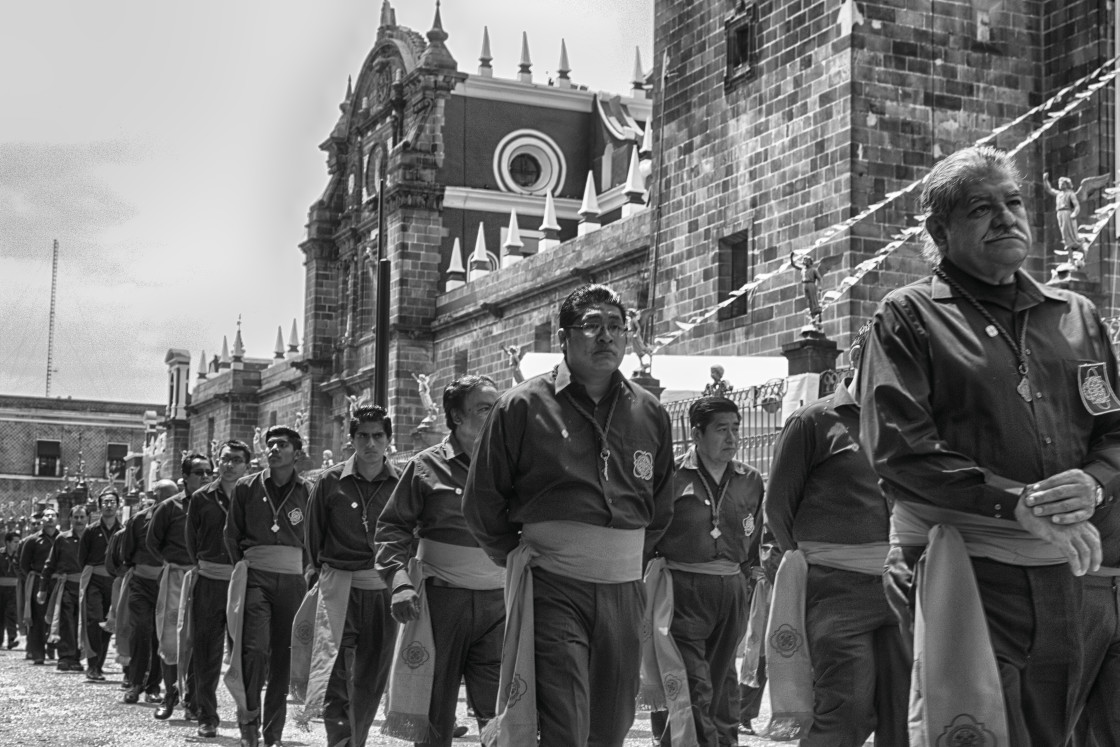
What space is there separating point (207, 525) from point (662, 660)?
15.6 ft

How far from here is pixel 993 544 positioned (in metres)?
4.18

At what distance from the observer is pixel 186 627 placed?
12086 mm

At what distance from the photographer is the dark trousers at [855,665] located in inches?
253

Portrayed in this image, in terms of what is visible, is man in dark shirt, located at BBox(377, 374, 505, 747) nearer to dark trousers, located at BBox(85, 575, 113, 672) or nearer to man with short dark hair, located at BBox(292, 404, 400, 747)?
man with short dark hair, located at BBox(292, 404, 400, 747)

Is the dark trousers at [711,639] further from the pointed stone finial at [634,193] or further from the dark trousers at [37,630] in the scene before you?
the pointed stone finial at [634,193]

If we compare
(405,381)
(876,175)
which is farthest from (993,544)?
(405,381)

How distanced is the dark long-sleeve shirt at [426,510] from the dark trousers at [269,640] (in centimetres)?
277

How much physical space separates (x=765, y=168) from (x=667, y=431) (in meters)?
17.7

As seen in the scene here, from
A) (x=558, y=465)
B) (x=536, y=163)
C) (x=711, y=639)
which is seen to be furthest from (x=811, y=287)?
(x=536, y=163)

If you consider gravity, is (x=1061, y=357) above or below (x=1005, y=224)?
below

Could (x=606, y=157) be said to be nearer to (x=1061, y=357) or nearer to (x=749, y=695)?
(x=749, y=695)

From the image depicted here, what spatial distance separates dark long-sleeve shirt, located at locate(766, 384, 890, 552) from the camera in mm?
6836

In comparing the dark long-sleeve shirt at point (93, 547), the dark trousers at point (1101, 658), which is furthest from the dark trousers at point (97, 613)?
the dark trousers at point (1101, 658)

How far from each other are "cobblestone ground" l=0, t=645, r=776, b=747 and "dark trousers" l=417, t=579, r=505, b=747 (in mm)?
3113
